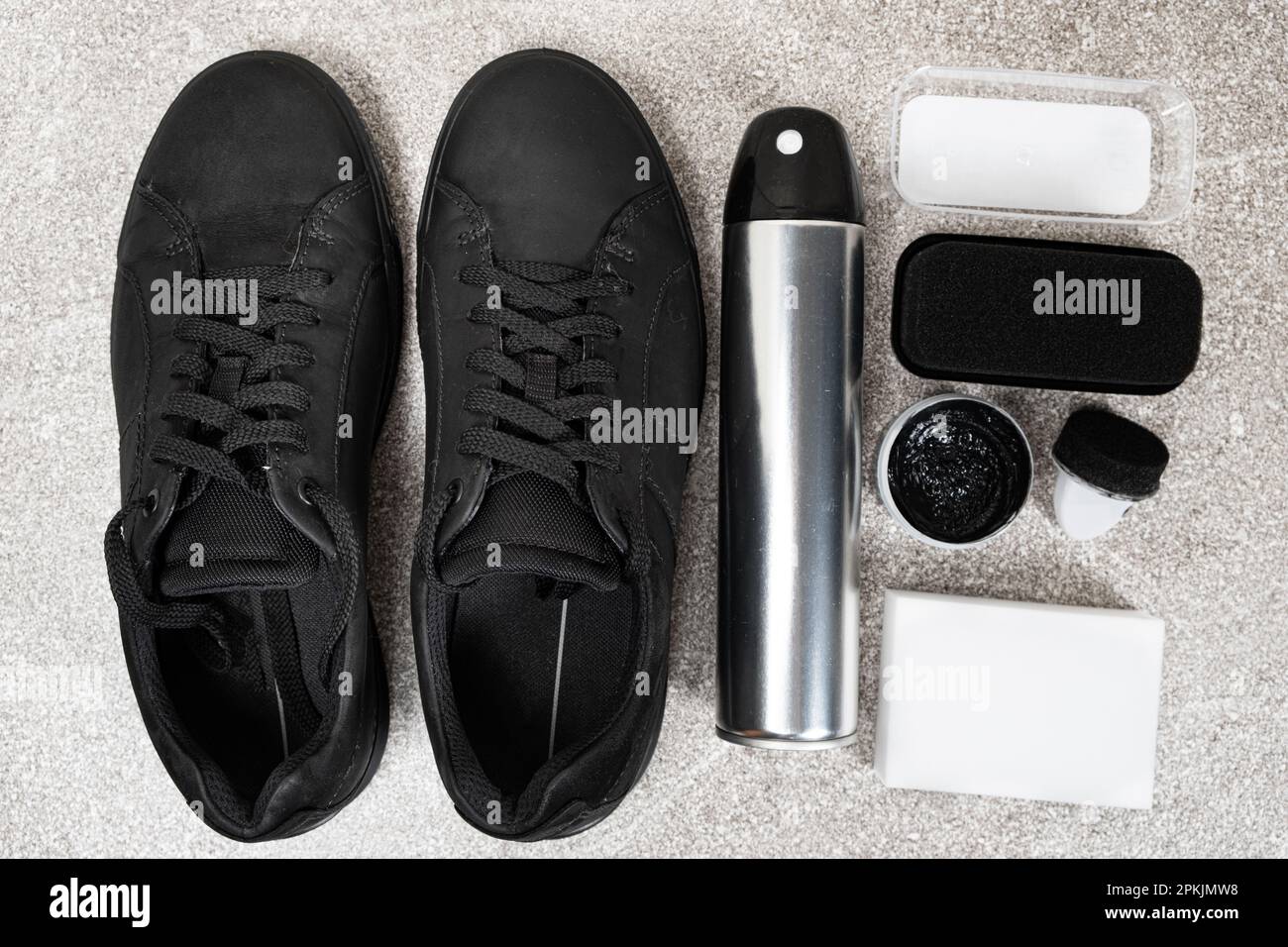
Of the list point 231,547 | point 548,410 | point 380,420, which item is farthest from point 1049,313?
point 231,547

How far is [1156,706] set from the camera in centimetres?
72

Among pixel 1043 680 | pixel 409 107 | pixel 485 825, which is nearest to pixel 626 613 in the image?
pixel 485 825

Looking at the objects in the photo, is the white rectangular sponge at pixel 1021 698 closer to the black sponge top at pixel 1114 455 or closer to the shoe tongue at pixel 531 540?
the black sponge top at pixel 1114 455

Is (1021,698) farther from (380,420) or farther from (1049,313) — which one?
(380,420)

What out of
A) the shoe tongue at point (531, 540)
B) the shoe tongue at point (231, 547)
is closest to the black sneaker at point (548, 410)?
the shoe tongue at point (531, 540)

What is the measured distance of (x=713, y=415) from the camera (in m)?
0.75

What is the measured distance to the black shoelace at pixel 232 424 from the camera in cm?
64

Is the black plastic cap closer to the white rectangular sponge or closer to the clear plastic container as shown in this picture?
the clear plastic container

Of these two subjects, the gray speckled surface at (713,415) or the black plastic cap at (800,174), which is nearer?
the black plastic cap at (800,174)

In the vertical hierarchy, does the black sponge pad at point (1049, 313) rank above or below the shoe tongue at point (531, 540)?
above

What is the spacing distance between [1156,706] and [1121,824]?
0.12 metres

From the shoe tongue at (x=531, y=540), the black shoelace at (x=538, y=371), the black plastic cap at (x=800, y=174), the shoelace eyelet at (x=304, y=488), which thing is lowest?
the shoe tongue at (x=531, y=540)

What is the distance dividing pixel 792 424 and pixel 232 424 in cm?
43

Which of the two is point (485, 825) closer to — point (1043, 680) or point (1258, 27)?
point (1043, 680)
